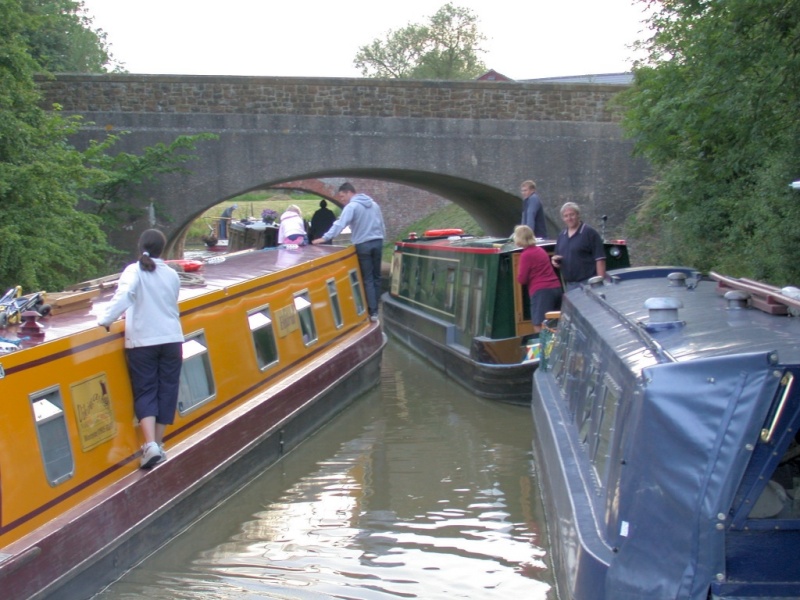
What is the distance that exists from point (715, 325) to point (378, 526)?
2.97 metres

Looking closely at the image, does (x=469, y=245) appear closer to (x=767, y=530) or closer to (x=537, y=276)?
(x=537, y=276)

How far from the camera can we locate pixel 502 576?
17.9ft

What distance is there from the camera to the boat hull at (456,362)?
32.0ft

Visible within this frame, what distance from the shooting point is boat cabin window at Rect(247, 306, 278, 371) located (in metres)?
7.97

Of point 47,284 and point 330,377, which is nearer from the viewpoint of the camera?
point 330,377

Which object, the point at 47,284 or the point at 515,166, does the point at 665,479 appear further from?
the point at 515,166

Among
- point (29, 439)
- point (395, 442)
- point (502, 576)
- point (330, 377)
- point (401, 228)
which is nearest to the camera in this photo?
point (29, 439)

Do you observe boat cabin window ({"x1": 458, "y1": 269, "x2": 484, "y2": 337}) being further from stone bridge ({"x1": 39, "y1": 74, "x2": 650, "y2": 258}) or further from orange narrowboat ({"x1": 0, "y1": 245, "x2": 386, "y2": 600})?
stone bridge ({"x1": 39, "y1": 74, "x2": 650, "y2": 258})

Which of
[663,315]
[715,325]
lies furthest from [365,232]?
[715,325]

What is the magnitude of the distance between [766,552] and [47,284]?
8.59m

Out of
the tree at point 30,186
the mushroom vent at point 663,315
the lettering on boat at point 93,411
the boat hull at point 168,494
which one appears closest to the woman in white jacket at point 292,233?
the tree at point 30,186

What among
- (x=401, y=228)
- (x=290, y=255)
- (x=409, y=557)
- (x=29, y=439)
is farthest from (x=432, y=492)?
(x=401, y=228)

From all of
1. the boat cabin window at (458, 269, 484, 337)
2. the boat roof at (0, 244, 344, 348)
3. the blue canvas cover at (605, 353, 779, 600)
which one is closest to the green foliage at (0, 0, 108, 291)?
the boat roof at (0, 244, 344, 348)

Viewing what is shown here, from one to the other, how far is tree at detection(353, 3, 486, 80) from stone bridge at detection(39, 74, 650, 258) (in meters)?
34.3
